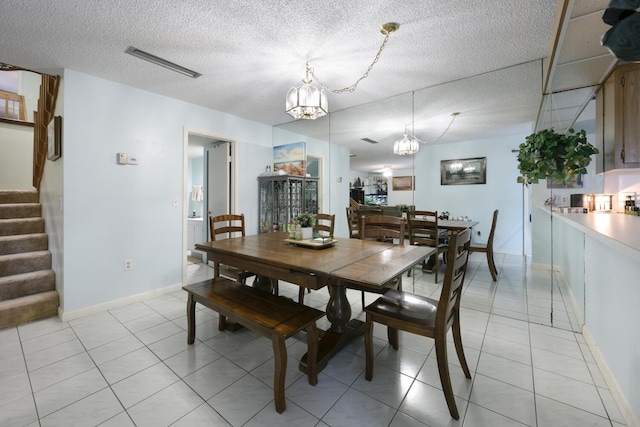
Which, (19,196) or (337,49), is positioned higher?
(337,49)

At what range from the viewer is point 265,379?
1.70 metres

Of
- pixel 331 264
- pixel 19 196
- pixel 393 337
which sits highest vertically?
pixel 19 196

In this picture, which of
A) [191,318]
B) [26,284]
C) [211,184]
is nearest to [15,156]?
[26,284]

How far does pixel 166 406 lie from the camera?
1.48 m

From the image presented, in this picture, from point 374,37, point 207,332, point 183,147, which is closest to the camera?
point 374,37

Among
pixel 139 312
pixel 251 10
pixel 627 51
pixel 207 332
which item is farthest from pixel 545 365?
pixel 139 312

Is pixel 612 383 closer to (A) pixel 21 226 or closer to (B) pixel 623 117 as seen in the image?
(B) pixel 623 117

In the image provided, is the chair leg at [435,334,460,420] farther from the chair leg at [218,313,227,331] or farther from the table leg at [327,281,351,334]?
the chair leg at [218,313,227,331]

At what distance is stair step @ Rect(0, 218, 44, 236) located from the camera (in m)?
3.13

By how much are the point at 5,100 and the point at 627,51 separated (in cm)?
725

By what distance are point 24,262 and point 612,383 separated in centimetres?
523

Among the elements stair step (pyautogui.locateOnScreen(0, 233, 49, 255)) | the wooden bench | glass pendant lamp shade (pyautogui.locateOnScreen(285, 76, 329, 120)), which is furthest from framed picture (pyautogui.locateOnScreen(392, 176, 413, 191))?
stair step (pyautogui.locateOnScreen(0, 233, 49, 255))

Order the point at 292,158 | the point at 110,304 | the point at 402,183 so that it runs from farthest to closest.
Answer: the point at 292,158 → the point at 402,183 → the point at 110,304

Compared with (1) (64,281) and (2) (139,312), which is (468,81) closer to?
(2) (139,312)
